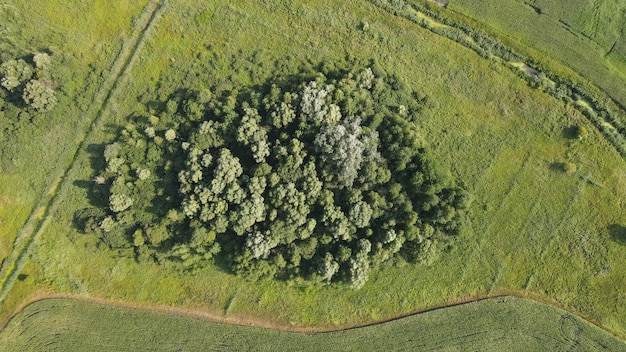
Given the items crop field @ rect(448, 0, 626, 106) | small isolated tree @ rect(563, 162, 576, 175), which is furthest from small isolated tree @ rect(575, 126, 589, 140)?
crop field @ rect(448, 0, 626, 106)

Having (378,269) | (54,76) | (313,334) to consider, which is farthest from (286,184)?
(54,76)

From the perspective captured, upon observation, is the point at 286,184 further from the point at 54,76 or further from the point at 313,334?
the point at 54,76

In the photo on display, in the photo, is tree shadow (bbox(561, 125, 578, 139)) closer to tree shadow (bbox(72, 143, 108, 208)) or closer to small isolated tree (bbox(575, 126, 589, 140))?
small isolated tree (bbox(575, 126, 589, 140))

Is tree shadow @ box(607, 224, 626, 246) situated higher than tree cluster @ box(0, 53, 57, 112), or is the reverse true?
tree shadow @ box(607, 224, 626, 246)

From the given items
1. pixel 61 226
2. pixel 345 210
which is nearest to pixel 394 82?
pixel 345 210

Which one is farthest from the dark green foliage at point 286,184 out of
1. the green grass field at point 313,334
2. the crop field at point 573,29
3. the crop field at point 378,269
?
the crop field at point 573,29

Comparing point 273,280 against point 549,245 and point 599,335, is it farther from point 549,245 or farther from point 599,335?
point 599,335
